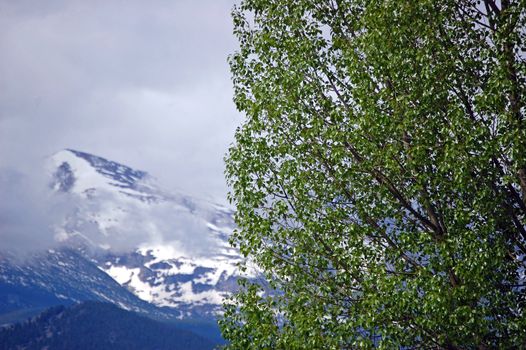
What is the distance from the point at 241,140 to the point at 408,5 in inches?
243

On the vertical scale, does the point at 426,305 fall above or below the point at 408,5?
below

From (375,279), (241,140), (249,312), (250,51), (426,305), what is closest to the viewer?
(426,305)

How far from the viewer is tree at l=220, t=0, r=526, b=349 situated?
1883 centimetres

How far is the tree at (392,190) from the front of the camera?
1883cm

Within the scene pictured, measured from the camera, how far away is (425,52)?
2030 centimetres

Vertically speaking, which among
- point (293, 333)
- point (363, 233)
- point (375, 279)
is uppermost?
point (363, 233)

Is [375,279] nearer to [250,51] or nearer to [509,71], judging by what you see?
[509,71]

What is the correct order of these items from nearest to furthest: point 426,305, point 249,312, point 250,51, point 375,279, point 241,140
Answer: point 426,305 → point 375,279 → point 249,312 → point 241,140 → point 250,51

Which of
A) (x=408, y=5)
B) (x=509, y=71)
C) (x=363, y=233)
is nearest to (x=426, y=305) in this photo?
(x=363, y=233)

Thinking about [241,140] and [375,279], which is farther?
[241,140]

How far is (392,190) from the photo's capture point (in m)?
20.6

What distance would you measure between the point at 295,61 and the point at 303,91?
3.40 ft

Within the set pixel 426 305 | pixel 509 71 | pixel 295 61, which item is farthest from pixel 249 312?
pixel 509 71

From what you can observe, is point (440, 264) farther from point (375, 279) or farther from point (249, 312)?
point (249, 312)
